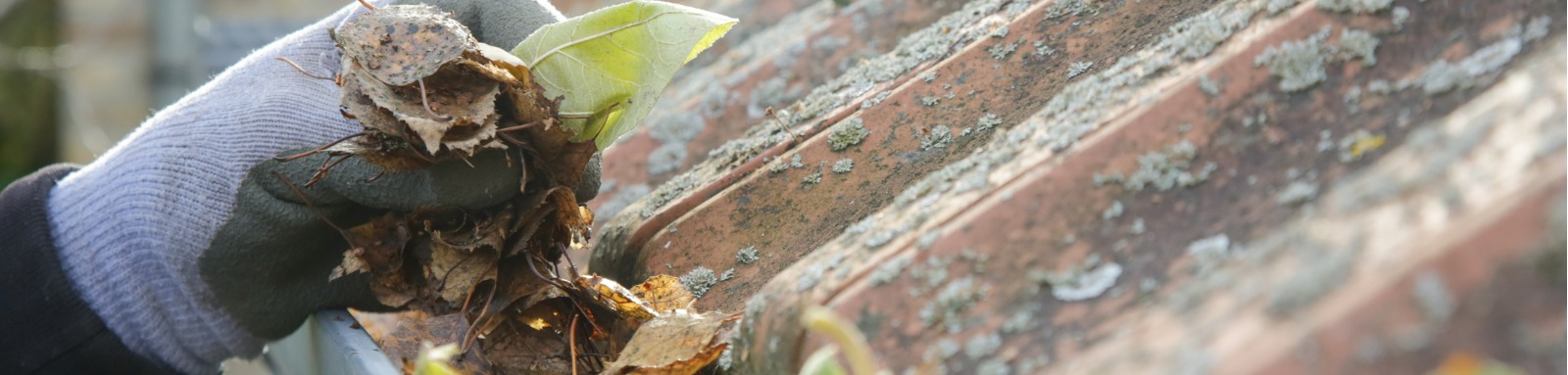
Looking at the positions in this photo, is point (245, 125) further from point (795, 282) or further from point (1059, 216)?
point (1059, 216)

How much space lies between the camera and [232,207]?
1.13 metres

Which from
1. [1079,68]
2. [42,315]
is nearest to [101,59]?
[42,315]

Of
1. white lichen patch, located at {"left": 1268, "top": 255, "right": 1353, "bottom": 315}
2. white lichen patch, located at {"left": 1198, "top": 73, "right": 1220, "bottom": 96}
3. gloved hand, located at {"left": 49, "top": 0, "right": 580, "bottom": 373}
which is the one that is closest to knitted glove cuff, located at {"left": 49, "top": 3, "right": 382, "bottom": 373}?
gloved hand, located at {"left": 49, "top": 0, "right": 580, "bottom": 373}

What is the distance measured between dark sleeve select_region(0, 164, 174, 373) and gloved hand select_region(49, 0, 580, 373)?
0.06 feet

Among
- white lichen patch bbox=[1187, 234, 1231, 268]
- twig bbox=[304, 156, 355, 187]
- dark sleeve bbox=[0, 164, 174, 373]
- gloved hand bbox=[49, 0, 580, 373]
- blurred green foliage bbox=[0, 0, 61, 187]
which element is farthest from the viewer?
blurred green foliage bbox=[0, 0, 61, 187]

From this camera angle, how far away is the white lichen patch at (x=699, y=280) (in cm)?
113

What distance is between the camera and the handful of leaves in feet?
3.16

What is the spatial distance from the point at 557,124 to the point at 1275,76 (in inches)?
22.6

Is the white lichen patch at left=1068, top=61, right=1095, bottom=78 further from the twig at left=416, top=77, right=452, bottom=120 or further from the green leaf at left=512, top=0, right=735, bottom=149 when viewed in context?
the twig at left=416, top=77, right=452, bottom=120

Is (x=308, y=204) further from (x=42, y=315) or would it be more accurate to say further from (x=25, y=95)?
(x=25, y=95)

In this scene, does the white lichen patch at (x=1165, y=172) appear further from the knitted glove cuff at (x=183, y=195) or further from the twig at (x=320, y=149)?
the knitted glove cuff at (x=183, y=195)

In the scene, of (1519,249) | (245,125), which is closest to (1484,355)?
(1519,249)

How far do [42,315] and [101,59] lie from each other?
16.2ft

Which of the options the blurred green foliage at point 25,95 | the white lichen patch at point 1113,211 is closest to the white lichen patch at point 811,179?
the white lichen patch at point 1113,211
